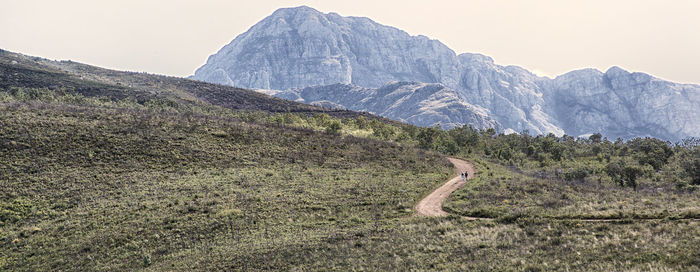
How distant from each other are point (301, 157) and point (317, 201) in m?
28.2

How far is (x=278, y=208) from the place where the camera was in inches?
1453

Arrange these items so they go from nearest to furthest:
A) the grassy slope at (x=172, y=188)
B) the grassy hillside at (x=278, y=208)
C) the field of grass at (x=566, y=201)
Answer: the grassy hillside at (x=278, y=208)
the grassy slope at (x=172, y=188)
the field of grass at (x=566, y=201)

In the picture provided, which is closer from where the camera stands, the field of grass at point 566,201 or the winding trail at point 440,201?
the field of grass at point 566,201

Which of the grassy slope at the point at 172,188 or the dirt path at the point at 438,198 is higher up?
the dirt path at the point at 438,198

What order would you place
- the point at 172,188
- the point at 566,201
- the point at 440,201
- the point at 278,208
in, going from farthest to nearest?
1. the point at 172,188
2. the point at 440,201
3. the point at 278,208
4. the point at 566,201

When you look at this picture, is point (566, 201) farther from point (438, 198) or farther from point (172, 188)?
point (172, 188)

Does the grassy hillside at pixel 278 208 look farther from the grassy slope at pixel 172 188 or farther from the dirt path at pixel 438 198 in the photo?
the dirt path at pixel 438 198

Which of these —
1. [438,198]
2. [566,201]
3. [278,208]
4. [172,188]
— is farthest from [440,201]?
[172,188]

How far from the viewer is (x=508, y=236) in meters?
25.6

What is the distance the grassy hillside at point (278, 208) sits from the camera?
2305 centimetres

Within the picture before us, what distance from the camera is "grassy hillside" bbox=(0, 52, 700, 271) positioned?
2305 centimetres

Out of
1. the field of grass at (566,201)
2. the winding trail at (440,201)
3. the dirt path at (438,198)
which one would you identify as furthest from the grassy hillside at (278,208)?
the dirt path at (438,198)

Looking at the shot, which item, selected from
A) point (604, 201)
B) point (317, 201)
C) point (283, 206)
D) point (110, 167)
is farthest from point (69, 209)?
point (604, 201)

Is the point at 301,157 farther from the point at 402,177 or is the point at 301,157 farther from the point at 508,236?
the point at 508,236
